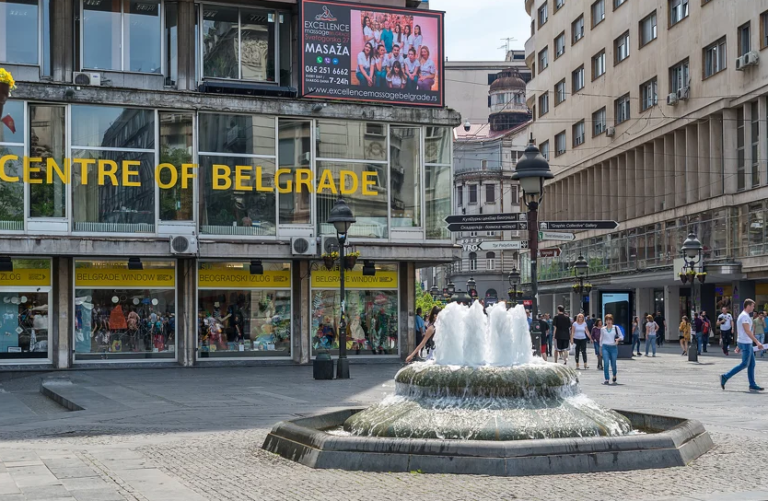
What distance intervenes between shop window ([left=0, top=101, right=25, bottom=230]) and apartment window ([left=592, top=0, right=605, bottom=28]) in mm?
42592

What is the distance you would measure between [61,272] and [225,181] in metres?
5.17

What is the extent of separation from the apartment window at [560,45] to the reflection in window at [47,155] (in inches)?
1881

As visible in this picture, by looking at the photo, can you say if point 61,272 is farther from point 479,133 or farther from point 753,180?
point 479,133

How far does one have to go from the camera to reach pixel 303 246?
28938 millimetres

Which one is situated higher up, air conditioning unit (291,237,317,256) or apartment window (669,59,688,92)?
apartment window (669,59,688,92)

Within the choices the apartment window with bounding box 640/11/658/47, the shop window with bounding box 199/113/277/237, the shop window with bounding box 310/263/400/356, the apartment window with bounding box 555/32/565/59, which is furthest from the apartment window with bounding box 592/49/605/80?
the shop window with bounding box 199/113/277/237

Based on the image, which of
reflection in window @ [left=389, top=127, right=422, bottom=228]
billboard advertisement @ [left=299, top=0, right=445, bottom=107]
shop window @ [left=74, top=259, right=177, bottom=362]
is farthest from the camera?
reflection in window @ [left=389, top=127, right=422, bottom=228]

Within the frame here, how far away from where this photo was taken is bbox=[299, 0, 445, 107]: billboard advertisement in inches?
1173

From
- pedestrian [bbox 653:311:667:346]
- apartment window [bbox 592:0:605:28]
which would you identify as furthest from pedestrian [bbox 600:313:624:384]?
apartment window [bbox 592:0:605:28]

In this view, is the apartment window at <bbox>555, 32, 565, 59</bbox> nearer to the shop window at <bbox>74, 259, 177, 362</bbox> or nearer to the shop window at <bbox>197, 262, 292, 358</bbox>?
the shop window at <bbox>197, 262, 292, 358</bbox>

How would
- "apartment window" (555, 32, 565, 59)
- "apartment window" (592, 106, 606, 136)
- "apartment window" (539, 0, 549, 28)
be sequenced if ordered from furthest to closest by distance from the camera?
"apartment window" (539, 0, 549, 28) → "apartment window" (555, 32, 565, 59) → "apartment window" (592, 106, 606, 136)

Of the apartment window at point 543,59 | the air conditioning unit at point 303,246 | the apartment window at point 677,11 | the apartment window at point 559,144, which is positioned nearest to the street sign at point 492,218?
the air conditioning unit at point 303,246

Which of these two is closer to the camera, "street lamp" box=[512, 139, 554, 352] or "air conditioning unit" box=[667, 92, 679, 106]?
"street lamp" box=[512, 139, 554, 352]

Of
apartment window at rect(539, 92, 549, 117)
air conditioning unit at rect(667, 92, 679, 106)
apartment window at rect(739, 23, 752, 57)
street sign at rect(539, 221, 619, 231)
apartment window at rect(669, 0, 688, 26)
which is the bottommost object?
street sign at rect(539, 221, 619, 231)
